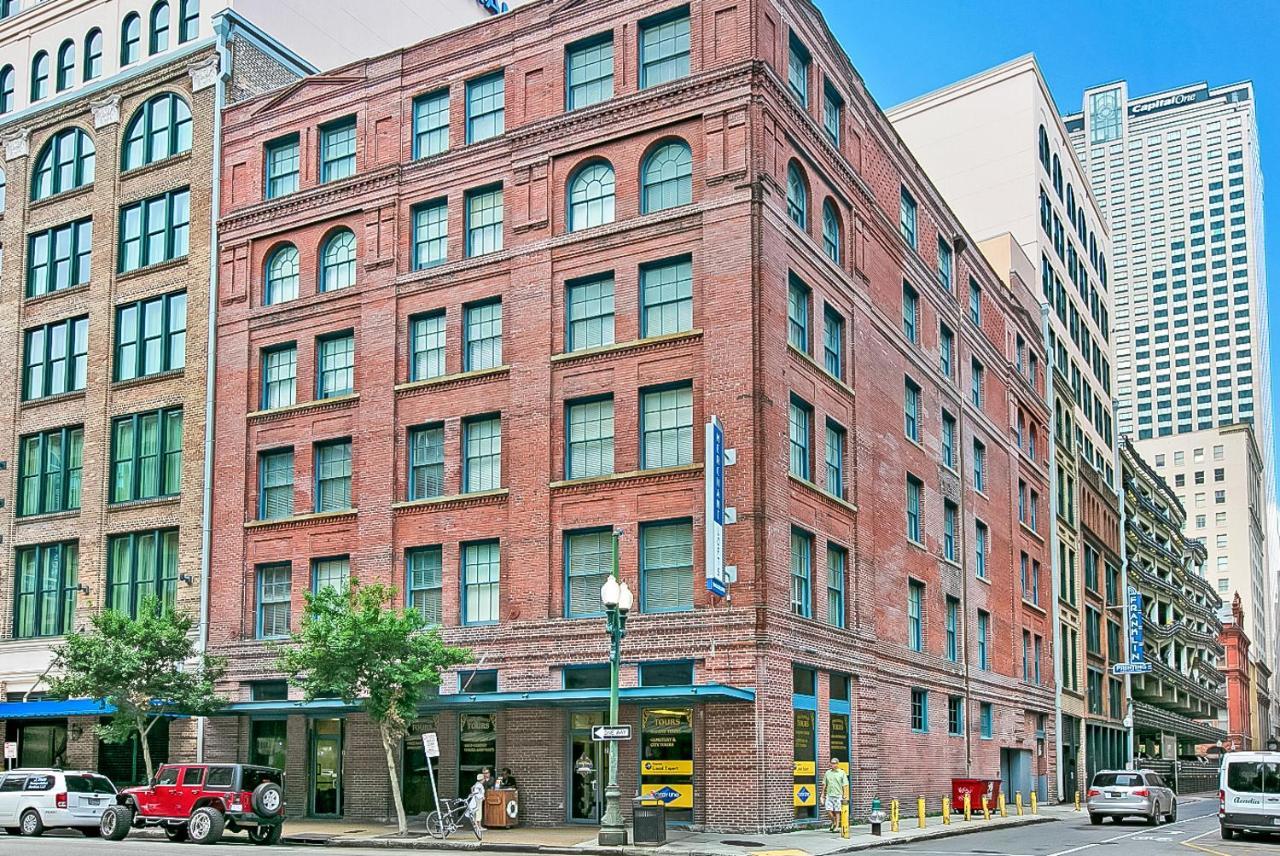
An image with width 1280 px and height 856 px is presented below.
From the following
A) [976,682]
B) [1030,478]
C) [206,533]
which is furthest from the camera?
[1030,478]

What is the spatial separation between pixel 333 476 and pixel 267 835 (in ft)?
39.0

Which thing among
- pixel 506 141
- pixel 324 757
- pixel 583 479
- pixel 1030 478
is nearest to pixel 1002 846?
pixel 583 479

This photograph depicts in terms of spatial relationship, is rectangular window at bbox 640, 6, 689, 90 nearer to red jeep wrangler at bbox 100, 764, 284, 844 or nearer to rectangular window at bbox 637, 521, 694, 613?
rectangular window at bbox 637, 521, 694, 613

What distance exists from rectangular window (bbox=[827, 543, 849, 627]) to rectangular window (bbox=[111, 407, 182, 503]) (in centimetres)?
1966

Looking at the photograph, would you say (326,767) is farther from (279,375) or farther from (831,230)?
(831,230)

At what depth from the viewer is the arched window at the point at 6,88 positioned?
172 feet

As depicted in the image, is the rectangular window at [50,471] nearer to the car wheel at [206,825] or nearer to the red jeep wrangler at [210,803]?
the red jeep wrangler at [210,803]

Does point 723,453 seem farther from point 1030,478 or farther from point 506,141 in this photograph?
point 1030,478

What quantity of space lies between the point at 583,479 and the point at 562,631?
381 centimetres

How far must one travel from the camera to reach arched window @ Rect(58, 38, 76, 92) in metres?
50.6

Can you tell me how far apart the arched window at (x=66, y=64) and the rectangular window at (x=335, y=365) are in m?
15.9

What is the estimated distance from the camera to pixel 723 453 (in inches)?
1353

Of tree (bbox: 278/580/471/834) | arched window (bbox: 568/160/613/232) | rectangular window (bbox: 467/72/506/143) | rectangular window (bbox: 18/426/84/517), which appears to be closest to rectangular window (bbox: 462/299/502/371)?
arched window (bbox: 568/160/613/232)

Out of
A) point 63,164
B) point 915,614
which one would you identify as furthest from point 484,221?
point 915,614
